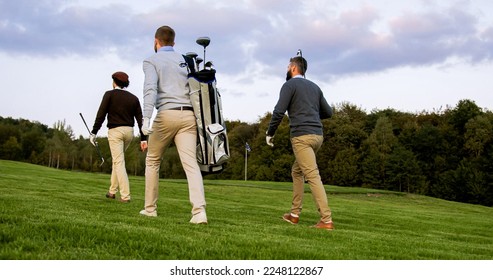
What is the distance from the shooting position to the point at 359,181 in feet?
248

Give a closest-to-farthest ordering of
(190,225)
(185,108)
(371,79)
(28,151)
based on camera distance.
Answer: (190,225), (185,108), (371,79), (28,151)

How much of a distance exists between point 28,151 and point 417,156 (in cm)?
7696

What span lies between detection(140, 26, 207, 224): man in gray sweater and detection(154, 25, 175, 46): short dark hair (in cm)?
21

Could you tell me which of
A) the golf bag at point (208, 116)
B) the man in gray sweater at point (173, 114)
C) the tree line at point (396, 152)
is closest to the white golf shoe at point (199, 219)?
the man in gray sweater at point (173, 114)

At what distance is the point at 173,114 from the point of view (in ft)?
23.8

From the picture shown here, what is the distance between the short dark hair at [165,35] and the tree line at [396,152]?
200 feet

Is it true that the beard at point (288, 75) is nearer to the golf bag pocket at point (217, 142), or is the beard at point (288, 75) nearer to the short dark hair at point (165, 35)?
the golf bag pocket at point (217, 142)

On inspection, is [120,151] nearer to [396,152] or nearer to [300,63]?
[300,63]

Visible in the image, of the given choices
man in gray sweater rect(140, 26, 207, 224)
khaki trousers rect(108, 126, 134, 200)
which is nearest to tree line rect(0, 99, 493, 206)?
khaki trousers rect(108, 126, 134, 200)

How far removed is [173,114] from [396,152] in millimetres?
66788

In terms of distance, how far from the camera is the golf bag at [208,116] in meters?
7.22

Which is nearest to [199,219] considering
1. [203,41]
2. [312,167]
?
[312,167]
